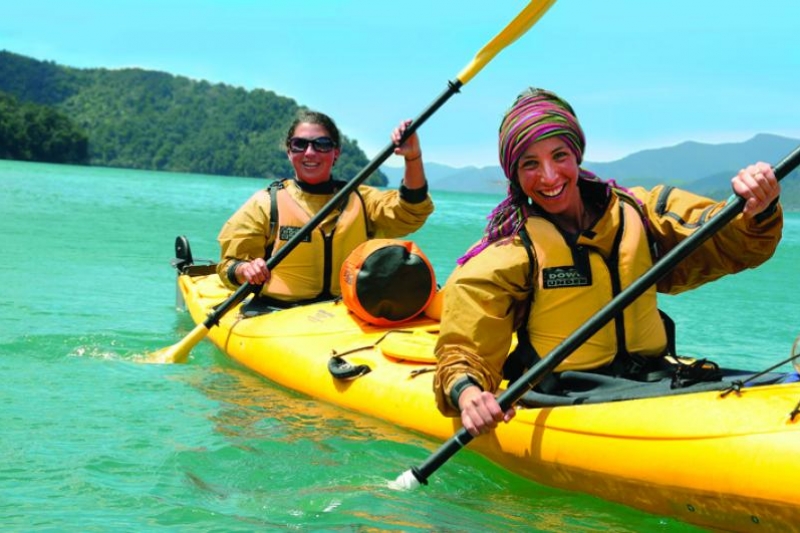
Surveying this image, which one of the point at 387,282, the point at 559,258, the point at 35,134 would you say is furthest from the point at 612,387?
the point at 35,134

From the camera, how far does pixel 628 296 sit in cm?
317

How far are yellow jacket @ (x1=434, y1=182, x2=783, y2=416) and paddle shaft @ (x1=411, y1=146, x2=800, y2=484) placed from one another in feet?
0.49

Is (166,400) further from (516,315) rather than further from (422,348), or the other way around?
(516,315)

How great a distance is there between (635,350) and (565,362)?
10.3 inches

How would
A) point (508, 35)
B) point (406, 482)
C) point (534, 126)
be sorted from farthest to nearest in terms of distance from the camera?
point (508, 35), point (406, 482), point (534, 126)

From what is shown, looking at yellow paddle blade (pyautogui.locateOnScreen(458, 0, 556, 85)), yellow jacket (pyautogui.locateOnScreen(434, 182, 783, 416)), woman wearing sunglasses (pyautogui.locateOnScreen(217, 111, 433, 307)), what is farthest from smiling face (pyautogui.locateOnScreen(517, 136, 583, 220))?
woman wearing sunglasses (pyautogui.locateOnScreen(217, 111, 433, 307))

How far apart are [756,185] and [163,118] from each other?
474 ft

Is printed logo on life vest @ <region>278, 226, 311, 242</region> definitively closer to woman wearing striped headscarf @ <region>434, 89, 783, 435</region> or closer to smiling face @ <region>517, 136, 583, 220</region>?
woman wearing striped headscarf @ <region>434, 89, 783, 435</region>

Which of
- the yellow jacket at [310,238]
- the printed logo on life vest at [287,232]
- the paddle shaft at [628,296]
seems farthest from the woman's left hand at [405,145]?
the paddle shaft at [628,296]

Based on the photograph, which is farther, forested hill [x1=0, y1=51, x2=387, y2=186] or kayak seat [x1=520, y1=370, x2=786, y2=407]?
forested hill [x1=0, y1=51, x2=387, y2=186]

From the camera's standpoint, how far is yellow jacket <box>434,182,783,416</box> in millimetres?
3369

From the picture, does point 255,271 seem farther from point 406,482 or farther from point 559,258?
point 559,258

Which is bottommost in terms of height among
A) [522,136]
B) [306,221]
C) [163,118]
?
[306,221]

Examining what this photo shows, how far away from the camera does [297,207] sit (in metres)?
6.43
